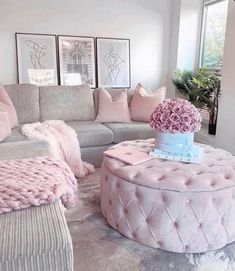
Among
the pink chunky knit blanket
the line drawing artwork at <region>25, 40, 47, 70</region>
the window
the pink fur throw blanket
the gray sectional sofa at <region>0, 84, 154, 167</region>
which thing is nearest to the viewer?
the pink chunky knit blanket

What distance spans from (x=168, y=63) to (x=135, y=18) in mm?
923

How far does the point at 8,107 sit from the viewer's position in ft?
9.34

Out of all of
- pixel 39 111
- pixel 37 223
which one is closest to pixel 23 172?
pixel 37 223

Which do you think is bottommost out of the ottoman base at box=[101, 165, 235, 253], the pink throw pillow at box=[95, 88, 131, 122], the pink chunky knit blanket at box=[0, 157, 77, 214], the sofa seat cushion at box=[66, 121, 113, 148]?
the ottoman base at box=[101, 165, 235, 253]

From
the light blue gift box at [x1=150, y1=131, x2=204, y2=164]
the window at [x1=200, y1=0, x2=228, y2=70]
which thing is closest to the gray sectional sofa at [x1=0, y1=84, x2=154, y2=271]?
the light blue gift box at [x1=150, y1=131, x2=204, y2=164]

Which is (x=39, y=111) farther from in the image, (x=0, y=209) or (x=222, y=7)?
(x=222, y=7)

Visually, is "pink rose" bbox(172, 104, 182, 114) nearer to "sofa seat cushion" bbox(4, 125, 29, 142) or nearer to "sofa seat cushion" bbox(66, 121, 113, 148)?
"sofa seat cushion" bbox(66, 121, 113, 148)

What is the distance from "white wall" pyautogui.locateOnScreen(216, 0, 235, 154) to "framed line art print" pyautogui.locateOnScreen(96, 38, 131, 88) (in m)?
1.58

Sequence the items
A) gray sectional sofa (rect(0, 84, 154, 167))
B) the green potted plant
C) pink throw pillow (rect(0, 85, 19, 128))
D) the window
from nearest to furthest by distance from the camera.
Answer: pink throw pillow (rect(0, 85, 19, 128)) < gray sectional sofa (rect(0, 84, 154, 167)) < the green potted plant < the window

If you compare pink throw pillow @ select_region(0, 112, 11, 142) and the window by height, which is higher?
the window

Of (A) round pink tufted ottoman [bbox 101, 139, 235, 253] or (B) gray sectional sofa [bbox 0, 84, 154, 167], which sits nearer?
(A) round pink tufted ottoman [bbox 101, 139, 235, 253]

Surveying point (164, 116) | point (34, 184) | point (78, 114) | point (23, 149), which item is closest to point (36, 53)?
point (78, 114)

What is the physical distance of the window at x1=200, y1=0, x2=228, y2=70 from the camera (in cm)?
402

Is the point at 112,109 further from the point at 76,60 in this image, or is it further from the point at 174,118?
the point at 174,118
